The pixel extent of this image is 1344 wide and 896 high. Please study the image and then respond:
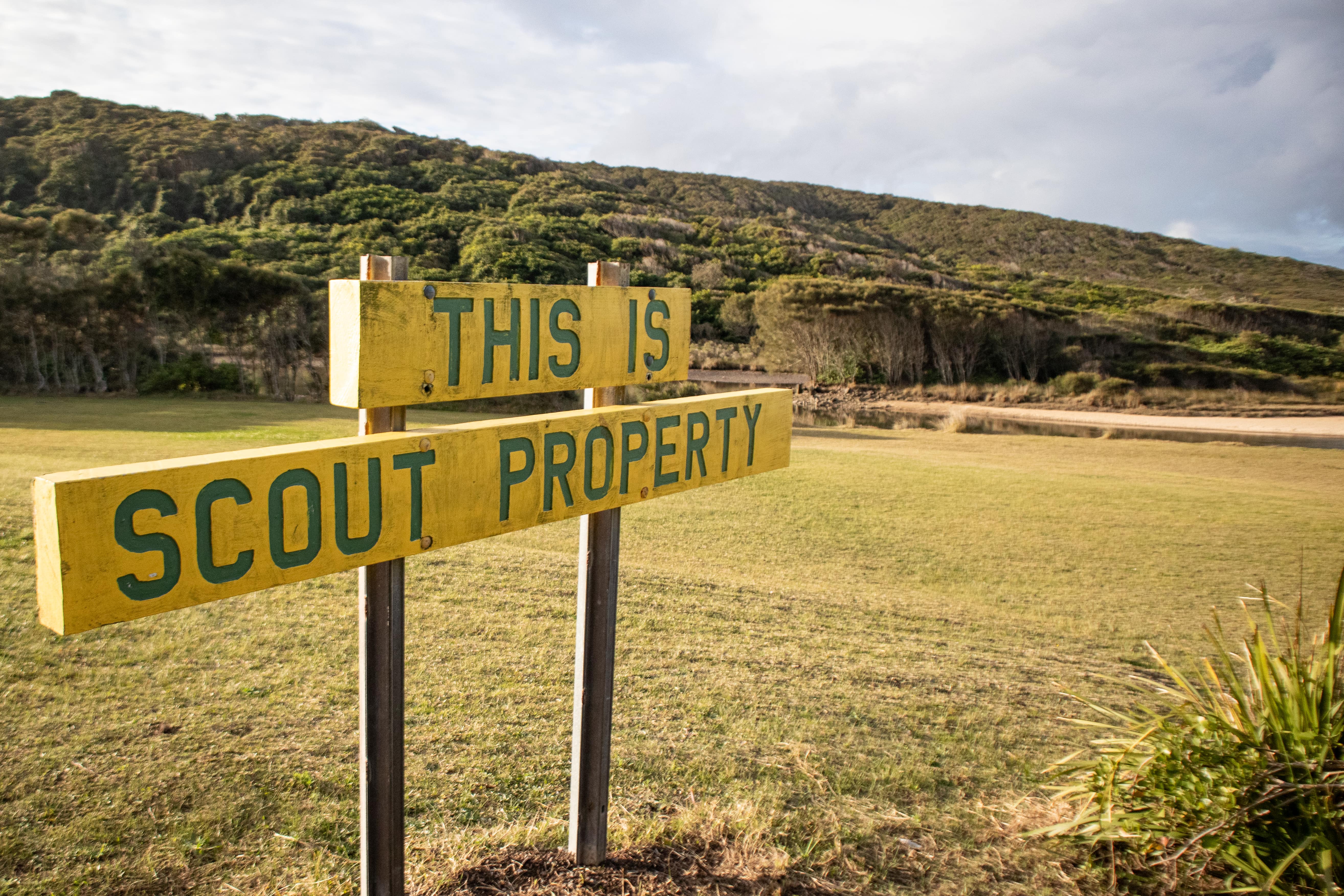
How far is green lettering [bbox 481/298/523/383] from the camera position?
84.4 inches

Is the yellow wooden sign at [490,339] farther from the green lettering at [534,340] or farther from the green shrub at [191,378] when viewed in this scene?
the green shrub at [191,378]

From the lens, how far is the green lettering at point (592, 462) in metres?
2.37

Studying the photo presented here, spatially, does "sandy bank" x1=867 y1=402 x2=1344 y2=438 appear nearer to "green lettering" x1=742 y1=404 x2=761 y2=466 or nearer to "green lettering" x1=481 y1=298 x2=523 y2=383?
"green lettering" x1=742 y1=404 x2=761 y2=466

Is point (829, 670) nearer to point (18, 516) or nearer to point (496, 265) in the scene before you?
point (18, 516)

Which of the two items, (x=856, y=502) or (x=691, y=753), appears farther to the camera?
(x=856, y=502)

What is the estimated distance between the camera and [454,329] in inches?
81.1

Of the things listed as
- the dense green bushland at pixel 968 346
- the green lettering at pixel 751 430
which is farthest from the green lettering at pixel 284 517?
the dense green bushland at pixel 968 346

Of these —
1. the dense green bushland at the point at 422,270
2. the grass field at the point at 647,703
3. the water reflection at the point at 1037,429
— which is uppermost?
the dense green bushland at the point at 422,270

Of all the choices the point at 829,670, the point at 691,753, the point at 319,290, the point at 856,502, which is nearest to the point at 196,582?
the point at 691,753

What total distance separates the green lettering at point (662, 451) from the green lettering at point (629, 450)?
0.05 m

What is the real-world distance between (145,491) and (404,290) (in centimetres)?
70

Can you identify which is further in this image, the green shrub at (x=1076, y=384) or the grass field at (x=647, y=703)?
the green shrub at (x=1076, y=384)

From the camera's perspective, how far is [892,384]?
3622 cm

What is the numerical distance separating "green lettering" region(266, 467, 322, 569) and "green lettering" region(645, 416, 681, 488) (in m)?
1.08
